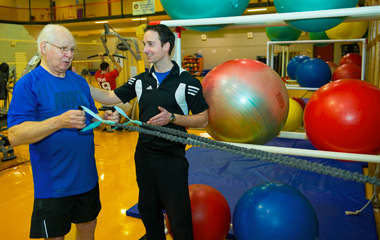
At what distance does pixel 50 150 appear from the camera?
171cm

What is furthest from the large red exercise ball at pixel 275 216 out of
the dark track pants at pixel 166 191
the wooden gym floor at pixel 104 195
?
the wooden gym floor at pixel 104 195

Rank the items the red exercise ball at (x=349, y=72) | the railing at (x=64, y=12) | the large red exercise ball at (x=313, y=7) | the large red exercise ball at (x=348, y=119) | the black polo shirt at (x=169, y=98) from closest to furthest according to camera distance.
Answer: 1. the large red exercise ball at (x=313, y=7)
2. the large red exercise ball at (x=348, y=119)
3. the black polo shirt at (x=169, y=98)
4. the red exercise ball at (x=349, y=72)
5. the railing at (x=64, y=12)

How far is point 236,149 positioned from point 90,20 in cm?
1995

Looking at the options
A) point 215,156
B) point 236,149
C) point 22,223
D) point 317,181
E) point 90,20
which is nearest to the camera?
point 236,149

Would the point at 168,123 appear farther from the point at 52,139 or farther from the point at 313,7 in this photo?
the point at 313,7

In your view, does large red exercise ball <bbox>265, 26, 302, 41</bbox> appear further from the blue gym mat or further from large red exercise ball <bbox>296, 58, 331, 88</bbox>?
the blue gym mat

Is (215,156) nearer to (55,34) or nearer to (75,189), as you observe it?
(75,189)

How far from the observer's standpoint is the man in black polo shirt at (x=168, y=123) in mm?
1866

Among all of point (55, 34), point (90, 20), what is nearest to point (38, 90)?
point (55, 34)

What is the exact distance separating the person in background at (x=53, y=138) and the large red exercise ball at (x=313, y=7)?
114cm

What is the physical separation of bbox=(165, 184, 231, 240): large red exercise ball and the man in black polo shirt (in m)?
0.20

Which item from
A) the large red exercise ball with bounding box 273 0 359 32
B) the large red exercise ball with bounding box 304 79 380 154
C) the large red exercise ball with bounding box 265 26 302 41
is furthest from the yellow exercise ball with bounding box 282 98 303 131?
the large red exercise ball with bounding box 273 0 359 32

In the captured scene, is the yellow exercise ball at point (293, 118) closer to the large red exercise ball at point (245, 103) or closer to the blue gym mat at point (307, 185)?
the blue gym mat at point (307, 185)

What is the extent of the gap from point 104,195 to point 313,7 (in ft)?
9.82
